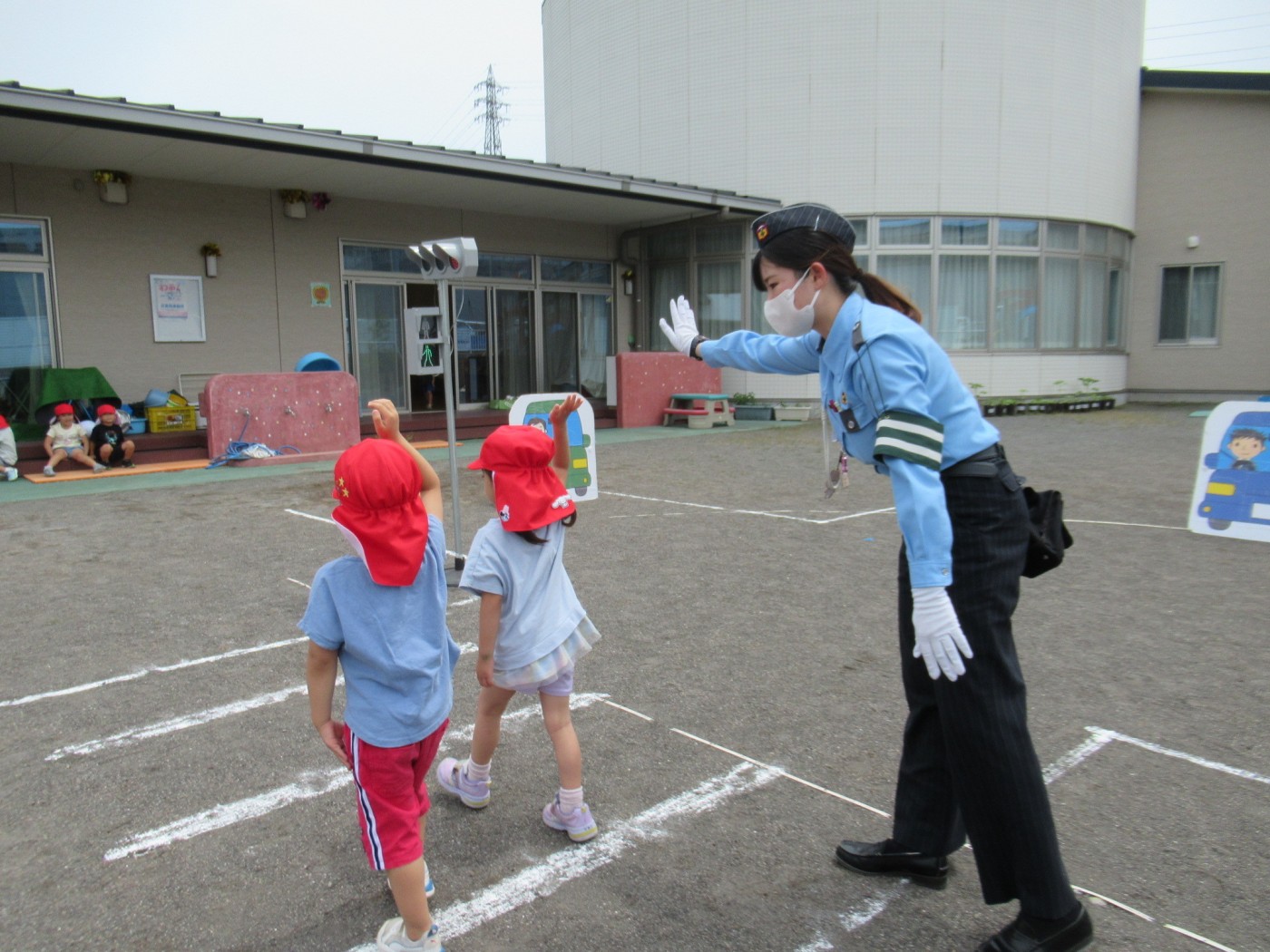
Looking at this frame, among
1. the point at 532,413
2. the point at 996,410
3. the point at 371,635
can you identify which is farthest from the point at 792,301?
the point at 996,410

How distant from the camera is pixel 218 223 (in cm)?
1399

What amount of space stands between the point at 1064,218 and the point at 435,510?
1955cm

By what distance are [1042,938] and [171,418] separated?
1285 cm

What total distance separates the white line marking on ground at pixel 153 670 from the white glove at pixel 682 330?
279 centimetres

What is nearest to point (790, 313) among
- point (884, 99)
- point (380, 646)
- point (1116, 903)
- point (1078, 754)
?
point (380, 646)

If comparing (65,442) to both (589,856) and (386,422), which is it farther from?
(589,856)

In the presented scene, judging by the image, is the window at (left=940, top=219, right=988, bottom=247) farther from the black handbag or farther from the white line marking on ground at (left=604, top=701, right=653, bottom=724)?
the black handbag

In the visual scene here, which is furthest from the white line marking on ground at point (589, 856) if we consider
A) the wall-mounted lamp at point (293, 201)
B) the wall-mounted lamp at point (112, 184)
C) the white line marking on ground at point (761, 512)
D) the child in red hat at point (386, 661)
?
the wall-mounted lamp at point (293, 201)

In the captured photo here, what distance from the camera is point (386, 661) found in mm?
2357

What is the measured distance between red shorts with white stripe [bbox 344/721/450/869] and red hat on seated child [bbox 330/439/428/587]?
0.45 meters

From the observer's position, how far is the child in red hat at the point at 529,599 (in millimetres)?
2875

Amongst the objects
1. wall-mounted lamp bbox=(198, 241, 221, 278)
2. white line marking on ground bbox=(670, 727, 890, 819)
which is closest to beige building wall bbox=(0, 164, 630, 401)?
wall-mounted lamp bbox=(198, 241, 221, 278)

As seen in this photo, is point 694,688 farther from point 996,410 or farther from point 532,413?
point 996,410

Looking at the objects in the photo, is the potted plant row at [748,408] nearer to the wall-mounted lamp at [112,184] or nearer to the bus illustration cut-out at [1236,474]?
the wall-mounted lamp at [112,184]
